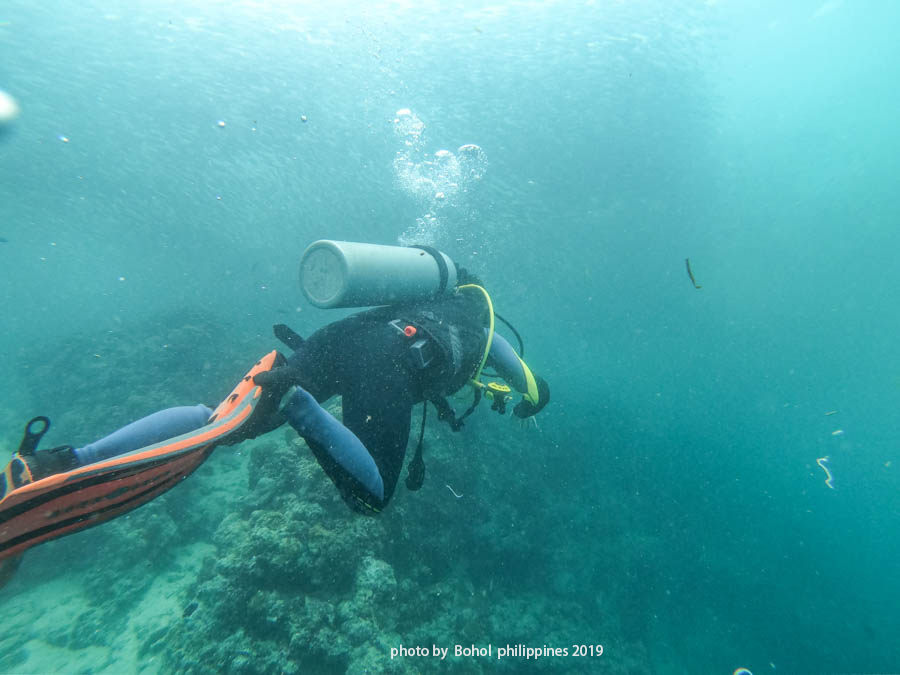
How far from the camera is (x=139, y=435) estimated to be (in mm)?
2348

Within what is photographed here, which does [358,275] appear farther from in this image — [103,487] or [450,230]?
[450,230]

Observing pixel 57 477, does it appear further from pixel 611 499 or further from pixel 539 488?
pixel 611 499

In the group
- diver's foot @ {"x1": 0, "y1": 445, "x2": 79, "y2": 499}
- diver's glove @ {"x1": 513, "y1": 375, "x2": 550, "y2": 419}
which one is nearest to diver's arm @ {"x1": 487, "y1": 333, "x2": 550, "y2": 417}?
diver's glove @ {"x1": 513, "y1": 375, "x2": 550, "y2": 419}

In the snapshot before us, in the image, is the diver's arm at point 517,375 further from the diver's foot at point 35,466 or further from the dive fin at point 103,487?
the diver's foot at point 35,466

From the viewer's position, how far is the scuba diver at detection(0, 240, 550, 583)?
1.67 metres

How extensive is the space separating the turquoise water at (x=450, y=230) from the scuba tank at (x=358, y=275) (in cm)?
418

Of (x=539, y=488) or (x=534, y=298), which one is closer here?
(x=539, y=488)

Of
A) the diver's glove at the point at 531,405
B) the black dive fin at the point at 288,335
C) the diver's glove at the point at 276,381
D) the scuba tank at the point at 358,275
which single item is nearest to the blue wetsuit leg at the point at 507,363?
the diver's glove at the point at 531,405

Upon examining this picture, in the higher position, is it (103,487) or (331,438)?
(103,487)

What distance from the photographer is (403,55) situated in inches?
527

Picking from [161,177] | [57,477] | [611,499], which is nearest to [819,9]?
[611,499]

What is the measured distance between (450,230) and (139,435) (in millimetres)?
29416

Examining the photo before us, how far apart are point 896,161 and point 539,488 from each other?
40350 millimetres

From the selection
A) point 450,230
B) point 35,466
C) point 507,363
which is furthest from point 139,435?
point 450,230
